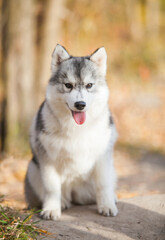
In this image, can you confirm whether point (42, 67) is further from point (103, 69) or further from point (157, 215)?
point (157, 215)

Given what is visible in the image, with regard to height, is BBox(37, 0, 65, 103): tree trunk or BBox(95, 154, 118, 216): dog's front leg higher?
BBox(37, 0, 65, 103): tree trunk

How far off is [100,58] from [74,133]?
103 cm

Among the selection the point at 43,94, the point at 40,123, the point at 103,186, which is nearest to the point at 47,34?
the point at 43,94

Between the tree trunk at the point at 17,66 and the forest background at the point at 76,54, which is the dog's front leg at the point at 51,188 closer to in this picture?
the forest background at the point at 76,54

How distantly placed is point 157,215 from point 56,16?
6.08 m

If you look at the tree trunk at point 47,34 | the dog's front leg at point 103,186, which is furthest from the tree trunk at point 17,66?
the dog's front leg at point 103,186

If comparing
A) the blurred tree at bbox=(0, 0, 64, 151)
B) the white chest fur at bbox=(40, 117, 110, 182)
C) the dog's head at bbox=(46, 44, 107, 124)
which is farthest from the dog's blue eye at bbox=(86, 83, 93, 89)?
the blurred tree at bbox=(0, 0, 64, 151)

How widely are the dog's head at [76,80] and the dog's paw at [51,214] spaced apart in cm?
113

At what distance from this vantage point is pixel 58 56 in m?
3.83

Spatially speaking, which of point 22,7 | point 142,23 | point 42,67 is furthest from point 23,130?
point 142,23

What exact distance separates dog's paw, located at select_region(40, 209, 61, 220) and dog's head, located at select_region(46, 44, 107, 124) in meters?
1.13

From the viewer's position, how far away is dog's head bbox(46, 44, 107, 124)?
340 centimetres

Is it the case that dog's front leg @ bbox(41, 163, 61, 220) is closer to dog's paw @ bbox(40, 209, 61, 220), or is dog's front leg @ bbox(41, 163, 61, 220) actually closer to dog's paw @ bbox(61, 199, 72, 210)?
dog's paw @ bbox(40, 209, 61, 220)

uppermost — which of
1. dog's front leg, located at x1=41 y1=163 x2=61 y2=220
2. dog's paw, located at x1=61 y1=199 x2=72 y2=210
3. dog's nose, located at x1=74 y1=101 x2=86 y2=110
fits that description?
dog's nose, located at x1=74 y1=101 x2=86 y2=110
